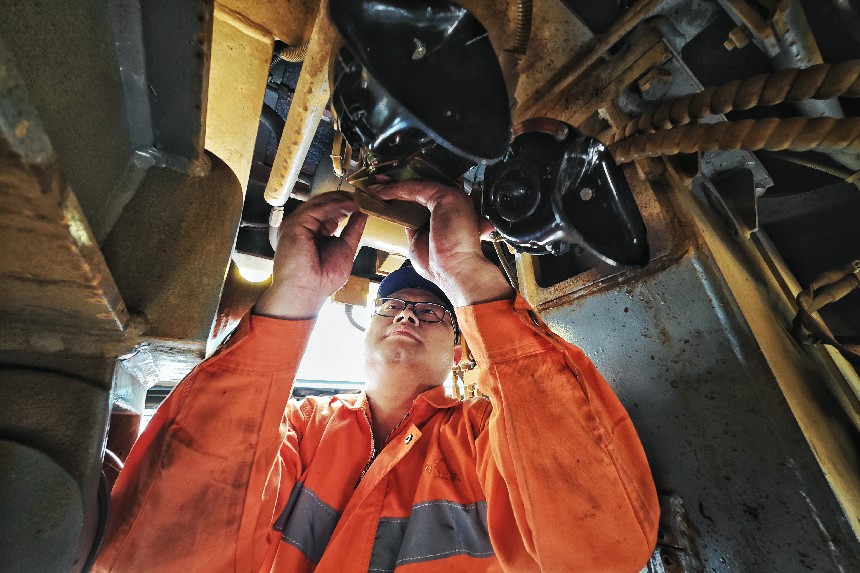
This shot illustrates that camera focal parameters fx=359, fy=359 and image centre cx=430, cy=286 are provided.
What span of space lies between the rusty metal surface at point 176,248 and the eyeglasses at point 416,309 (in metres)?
1.12

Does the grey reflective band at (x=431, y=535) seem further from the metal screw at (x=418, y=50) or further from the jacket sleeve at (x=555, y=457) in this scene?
the metal screw at (x=418, y=50)

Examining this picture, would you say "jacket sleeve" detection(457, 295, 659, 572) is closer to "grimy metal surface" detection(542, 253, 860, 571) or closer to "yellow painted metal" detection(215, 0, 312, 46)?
"grimy metal surface" detection(542, 253, 860, 571)

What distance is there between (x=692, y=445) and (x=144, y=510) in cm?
113

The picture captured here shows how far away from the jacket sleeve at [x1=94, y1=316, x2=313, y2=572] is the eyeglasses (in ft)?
2.57

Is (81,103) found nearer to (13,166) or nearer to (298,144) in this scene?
(13,166)

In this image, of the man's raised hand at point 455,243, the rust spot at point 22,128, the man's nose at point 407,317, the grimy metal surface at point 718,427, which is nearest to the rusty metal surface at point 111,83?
the rust spot at point 22,128

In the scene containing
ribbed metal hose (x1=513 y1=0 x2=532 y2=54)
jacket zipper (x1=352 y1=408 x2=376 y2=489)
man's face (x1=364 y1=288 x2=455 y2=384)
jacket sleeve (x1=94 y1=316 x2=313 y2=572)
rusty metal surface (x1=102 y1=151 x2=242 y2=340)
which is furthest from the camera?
man's face (x1=364 y1=288 x2=455 y2=384)

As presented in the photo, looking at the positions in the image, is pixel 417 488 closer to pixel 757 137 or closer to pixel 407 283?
pixel 407 283

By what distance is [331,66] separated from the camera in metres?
0.54

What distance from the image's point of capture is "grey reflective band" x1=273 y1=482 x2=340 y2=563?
40.8 inches

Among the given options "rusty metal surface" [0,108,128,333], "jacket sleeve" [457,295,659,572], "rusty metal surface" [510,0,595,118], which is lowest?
"jacket sleeve" [457,295,659,572]

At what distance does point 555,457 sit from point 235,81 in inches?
40.3

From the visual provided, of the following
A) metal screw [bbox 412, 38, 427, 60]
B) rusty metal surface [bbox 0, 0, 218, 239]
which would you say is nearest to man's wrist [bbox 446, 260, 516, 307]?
metal screw [bbox 412, 38, 427, 60]

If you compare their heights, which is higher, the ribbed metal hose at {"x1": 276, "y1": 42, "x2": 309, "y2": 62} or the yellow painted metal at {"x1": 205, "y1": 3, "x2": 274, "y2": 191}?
the ribbed metal hose at {"x1": 276, "y1": 42, "x2": 309, "y2": 62}
